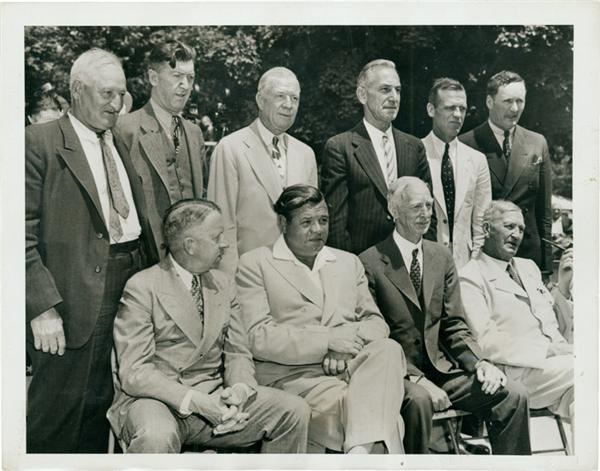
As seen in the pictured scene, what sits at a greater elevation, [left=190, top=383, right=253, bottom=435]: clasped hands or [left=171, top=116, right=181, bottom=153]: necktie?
[left=171, top=116, right=181, bottom=153]: necktie

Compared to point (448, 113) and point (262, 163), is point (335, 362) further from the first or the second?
point (448, 113)

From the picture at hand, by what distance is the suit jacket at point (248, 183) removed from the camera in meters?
6.39

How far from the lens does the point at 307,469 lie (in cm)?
630

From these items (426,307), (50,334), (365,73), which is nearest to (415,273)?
(426,307)

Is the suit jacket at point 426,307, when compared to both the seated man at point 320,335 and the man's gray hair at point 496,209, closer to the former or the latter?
the seated man at point 320,335

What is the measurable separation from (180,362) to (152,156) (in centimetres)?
142

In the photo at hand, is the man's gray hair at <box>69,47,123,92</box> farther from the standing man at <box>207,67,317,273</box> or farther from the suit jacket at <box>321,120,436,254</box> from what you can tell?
the suit jacket at <box>321,120,436,254</box>

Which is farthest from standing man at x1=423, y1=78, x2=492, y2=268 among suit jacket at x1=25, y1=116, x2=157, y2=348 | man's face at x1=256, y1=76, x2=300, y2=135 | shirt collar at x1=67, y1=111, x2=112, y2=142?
shirt collar at x1=67, y1=111, x2=112, y2=142

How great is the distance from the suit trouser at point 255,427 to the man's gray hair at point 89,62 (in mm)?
2232

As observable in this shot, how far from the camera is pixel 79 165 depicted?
6293 mm

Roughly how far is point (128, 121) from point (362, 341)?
221 cm

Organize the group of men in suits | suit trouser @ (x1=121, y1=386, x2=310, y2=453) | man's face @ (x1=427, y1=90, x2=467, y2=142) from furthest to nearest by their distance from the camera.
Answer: man's face @ (x1=427, y1=90, x2=467, y2=142) < the group of men in suits < suit trouser @ (x1=121, y1=386, x2=310, y2=453)

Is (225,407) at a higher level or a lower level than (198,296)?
lower

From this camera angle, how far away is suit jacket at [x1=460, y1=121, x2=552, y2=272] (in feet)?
21.8
